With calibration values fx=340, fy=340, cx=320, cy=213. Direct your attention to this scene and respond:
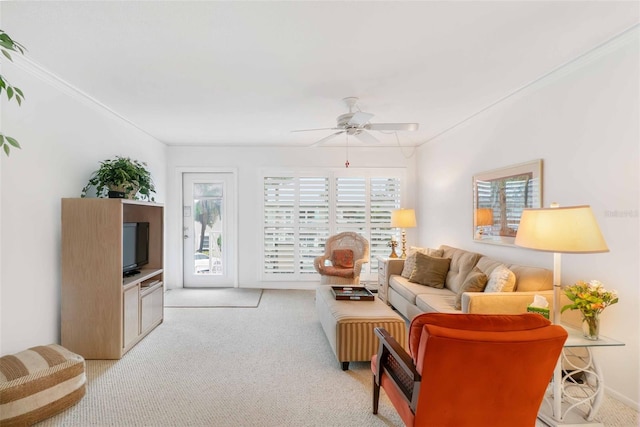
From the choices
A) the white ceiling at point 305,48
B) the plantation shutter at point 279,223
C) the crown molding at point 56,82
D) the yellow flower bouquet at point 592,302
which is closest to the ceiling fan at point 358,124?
the white ceiling at point 305,48

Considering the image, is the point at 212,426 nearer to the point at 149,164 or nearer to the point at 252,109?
the point at 252,109

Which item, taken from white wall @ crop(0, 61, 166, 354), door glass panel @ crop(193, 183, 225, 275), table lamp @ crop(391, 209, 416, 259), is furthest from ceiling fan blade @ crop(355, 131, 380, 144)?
door glass panel @ crop(193, 183, 225, 275)

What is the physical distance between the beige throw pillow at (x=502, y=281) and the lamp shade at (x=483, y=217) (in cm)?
96

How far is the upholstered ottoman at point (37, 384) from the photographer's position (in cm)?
202

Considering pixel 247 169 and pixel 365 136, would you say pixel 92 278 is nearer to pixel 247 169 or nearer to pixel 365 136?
pixel 365 136

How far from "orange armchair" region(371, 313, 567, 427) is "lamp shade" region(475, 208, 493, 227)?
2.47 metres

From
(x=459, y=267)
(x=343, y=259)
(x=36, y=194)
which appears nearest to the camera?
(x=36, y=194)

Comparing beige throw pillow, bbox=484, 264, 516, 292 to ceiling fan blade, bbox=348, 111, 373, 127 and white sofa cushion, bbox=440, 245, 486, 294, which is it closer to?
white sofa cushion, bbox=440, 245, 486, 294

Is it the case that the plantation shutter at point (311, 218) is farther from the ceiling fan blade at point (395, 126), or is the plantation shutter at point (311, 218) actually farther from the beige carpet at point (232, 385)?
the ceiling fan blade at point (395, 126)

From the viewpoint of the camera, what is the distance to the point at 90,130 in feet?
11.7

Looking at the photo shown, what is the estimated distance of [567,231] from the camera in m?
1.88

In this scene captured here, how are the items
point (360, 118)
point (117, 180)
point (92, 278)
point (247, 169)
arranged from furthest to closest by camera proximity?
point (247, 169) → point (117, 180) → point (360, 118) → point (92, 278)

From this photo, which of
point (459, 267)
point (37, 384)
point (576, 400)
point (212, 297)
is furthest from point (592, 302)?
point (212, 297)

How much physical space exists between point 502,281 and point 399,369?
1492 mm
